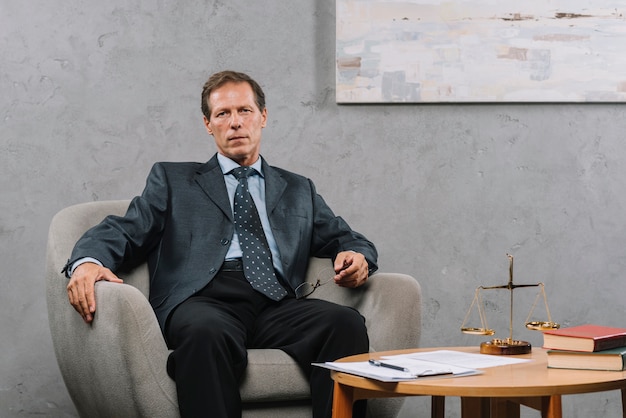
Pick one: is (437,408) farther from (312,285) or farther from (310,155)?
(310,155)

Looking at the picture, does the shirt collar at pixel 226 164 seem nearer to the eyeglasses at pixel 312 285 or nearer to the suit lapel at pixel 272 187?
the suit lapel at pixel 272 187

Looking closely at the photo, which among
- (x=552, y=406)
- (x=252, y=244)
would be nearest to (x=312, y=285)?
(x=252, y=244)

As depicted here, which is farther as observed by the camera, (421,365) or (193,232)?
(193,232)

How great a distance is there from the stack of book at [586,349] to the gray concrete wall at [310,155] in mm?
1396

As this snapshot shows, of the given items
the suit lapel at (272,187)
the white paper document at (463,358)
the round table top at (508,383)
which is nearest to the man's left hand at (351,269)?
the suit lapel at (272,187)

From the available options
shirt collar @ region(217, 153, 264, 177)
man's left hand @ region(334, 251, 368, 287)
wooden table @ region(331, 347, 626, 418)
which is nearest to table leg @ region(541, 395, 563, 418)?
wooden table @ region(331, 347, 626, 418)

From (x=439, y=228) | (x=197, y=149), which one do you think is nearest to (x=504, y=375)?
(x=439, y=228)

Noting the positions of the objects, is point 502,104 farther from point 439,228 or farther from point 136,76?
point 136,76

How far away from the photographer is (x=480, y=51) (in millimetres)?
3193

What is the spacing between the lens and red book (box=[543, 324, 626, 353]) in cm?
176

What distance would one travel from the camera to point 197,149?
315cm

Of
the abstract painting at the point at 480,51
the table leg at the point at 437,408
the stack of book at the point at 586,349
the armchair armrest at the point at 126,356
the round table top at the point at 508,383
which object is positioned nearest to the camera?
the round table top at the point at 508,383

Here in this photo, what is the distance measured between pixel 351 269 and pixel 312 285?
0.84ft

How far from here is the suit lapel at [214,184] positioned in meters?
2.59
